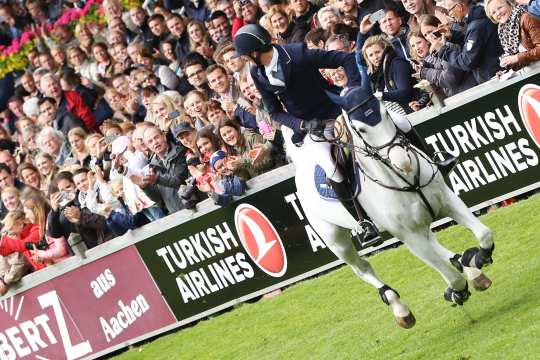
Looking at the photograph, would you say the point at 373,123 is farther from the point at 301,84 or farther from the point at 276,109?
the point at 276,109

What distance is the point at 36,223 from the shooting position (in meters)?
17.0

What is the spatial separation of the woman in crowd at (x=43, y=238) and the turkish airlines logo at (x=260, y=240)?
10.2 feet

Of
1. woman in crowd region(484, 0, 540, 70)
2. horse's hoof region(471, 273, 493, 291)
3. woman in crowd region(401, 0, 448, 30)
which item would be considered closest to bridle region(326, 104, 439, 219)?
horse's hoof region(471, 273, 493, 291)

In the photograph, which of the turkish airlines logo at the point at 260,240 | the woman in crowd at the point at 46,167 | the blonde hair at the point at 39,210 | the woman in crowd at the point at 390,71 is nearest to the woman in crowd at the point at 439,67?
the woman in crowd at the point at 390,71

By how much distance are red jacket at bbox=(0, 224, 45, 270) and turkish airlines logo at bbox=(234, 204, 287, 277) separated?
3.74 metres

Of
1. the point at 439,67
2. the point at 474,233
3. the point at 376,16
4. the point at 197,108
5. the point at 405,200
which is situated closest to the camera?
the point at 474,233

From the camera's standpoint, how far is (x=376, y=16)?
1459 centimetres

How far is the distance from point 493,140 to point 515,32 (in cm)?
135

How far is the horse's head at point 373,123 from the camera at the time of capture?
30.9ft

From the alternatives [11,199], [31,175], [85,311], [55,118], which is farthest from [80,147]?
[85,311]

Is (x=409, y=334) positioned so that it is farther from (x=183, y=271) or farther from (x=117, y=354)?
(x=117, y=354)

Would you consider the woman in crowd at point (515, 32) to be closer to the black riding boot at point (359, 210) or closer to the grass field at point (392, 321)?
the grass field at point (392, 321)

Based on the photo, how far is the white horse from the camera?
953cm

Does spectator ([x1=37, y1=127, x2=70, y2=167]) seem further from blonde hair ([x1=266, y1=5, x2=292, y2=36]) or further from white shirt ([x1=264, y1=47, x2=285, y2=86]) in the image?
white shirt ([x1=264, y1=47, x2=285, y2=86])
